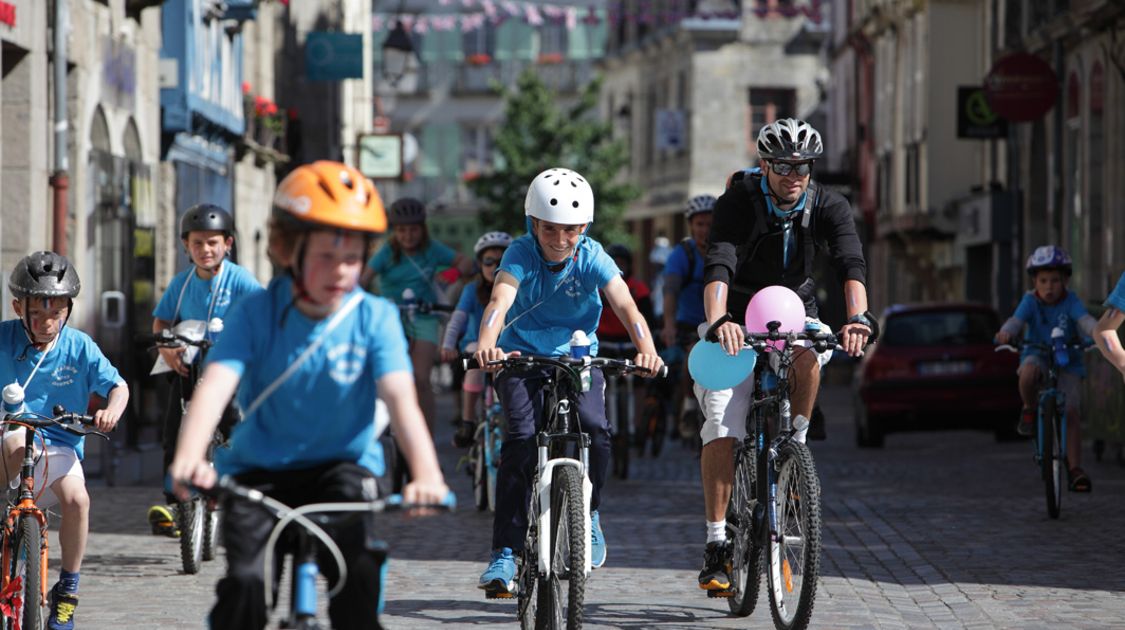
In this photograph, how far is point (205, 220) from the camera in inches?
427

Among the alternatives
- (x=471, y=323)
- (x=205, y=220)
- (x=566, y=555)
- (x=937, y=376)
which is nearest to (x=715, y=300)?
(x=566, y=555)

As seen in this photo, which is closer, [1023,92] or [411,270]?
[411,270]

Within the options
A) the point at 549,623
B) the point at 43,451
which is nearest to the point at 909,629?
the point at 549,623

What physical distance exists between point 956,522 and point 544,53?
220 feet

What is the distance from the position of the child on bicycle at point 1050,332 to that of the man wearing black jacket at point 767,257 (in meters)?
5.00

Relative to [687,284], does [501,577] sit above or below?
below

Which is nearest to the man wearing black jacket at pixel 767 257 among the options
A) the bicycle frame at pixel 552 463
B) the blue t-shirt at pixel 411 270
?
the bicycle frame at pixel 552 463

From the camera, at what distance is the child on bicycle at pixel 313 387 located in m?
5.65

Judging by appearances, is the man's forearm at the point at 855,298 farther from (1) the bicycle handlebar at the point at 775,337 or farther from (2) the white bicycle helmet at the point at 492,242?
(2) the white bicycle helmet at the point at 492,242

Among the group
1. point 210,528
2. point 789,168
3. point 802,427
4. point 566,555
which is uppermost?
point 789,168

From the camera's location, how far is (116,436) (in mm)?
19547

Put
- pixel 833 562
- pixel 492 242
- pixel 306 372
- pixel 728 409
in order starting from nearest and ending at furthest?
pixel 306 372, pixel 728 409, pixel 833 562, pixel 492 242

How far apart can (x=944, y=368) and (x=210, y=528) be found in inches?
455

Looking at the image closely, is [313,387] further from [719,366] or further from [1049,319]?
[1049,319]
